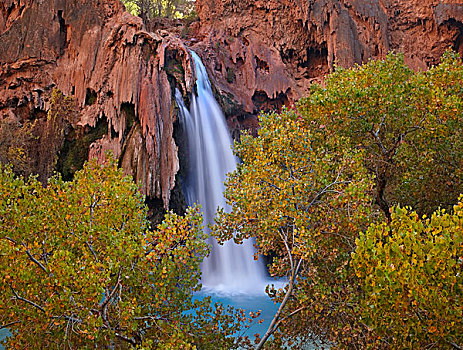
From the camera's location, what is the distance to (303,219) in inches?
275

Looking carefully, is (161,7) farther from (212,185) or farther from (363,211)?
(363,211)

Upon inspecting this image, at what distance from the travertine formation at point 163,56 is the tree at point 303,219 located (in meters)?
10.7

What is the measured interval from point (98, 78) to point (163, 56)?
4076 millimetres

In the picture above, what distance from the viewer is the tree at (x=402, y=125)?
964 centimetres

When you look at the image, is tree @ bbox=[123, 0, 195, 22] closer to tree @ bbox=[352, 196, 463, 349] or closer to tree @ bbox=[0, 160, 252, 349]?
tree @ bbox=[0, 160, 252, 349]

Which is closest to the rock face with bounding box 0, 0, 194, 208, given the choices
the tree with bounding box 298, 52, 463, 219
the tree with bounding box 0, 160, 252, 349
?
the tree with bounding box 298, 52, 463, 219

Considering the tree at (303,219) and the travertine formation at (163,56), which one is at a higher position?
the travertine formation at (163,56)

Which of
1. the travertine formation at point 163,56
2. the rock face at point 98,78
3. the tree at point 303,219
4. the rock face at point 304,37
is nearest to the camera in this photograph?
the tree at point 303,219

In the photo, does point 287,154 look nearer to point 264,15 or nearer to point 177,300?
point 177,300

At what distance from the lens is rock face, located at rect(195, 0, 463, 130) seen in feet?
97.7

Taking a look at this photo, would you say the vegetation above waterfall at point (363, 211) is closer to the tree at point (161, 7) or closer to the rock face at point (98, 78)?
the rock face at point (98, 78)

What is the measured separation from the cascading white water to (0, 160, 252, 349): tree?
13.5m

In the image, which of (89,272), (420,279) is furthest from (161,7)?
(420,279)

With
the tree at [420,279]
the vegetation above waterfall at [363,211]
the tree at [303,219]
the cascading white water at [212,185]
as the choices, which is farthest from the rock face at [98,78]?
the tree at [420,279]
